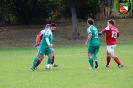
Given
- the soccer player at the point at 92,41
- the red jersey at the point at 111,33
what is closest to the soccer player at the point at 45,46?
the soccer player at the point at 92,41

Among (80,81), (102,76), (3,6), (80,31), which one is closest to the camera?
(80,81)

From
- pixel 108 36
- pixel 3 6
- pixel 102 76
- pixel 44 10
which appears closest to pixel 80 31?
pixel 44 10

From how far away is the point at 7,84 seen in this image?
13.1 metres

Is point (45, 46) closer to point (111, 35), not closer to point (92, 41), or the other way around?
point (92, 41)

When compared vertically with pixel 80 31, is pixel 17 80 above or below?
above

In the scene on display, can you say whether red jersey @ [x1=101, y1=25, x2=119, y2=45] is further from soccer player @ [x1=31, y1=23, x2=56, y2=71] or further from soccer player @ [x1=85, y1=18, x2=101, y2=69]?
Result: soccer player @ [x1=31, y1=23, x2=56, y2=71]

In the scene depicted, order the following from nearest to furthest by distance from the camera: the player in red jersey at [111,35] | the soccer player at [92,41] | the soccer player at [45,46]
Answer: the soccer player at [45,46] < the soccer player at [92,41] < the player in red jersey at [111,35]

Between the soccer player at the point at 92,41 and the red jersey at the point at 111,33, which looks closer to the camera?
the soccer player at the point at 92,41

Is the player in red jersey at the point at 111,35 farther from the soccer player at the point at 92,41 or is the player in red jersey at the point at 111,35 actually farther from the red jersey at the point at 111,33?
the soccer player at the point at 92,41

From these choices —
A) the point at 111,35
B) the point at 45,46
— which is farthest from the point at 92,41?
the point at 45,46

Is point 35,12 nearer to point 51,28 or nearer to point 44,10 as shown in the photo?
point 44,10

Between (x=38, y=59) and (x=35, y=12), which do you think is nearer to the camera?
(x=38, y=59)

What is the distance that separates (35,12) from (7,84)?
1532 inches

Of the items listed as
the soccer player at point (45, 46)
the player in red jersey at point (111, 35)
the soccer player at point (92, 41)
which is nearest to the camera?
the soccer player at point (45, 46)
